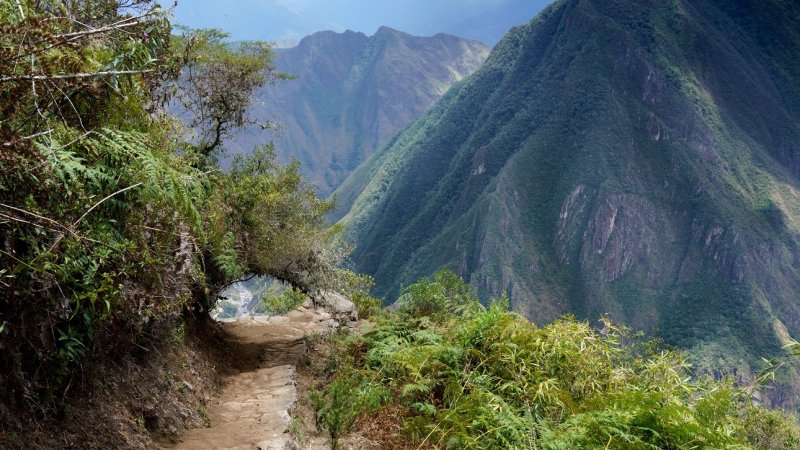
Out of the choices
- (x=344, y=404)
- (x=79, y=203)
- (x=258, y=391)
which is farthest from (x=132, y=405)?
(x=258, y=391)

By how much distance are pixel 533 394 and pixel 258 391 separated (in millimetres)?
4549

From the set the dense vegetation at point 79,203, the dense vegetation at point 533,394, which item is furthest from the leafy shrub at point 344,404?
the dense vegetation at point 79,203

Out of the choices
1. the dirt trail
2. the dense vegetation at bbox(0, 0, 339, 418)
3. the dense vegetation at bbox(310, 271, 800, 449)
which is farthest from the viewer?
the dirt trail

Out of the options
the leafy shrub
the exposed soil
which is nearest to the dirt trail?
the exposed soil

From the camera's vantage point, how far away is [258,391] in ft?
27.6

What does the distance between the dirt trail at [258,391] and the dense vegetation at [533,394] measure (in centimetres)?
71

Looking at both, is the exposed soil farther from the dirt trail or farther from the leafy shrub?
the leafy shrub

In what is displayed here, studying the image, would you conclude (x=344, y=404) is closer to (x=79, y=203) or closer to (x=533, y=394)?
(x=533, y=394)

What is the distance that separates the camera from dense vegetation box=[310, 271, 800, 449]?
5082mm

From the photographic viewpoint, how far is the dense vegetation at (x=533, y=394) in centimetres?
508

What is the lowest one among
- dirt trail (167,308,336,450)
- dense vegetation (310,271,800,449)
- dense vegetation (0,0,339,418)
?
dirt trail (167,308,336,450)

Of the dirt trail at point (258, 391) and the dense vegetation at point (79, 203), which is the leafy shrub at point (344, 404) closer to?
the dirt trail at point (258, 391)

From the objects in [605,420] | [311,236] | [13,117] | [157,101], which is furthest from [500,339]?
[157,101]

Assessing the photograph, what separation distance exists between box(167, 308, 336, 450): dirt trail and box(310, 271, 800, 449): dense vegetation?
709mm
